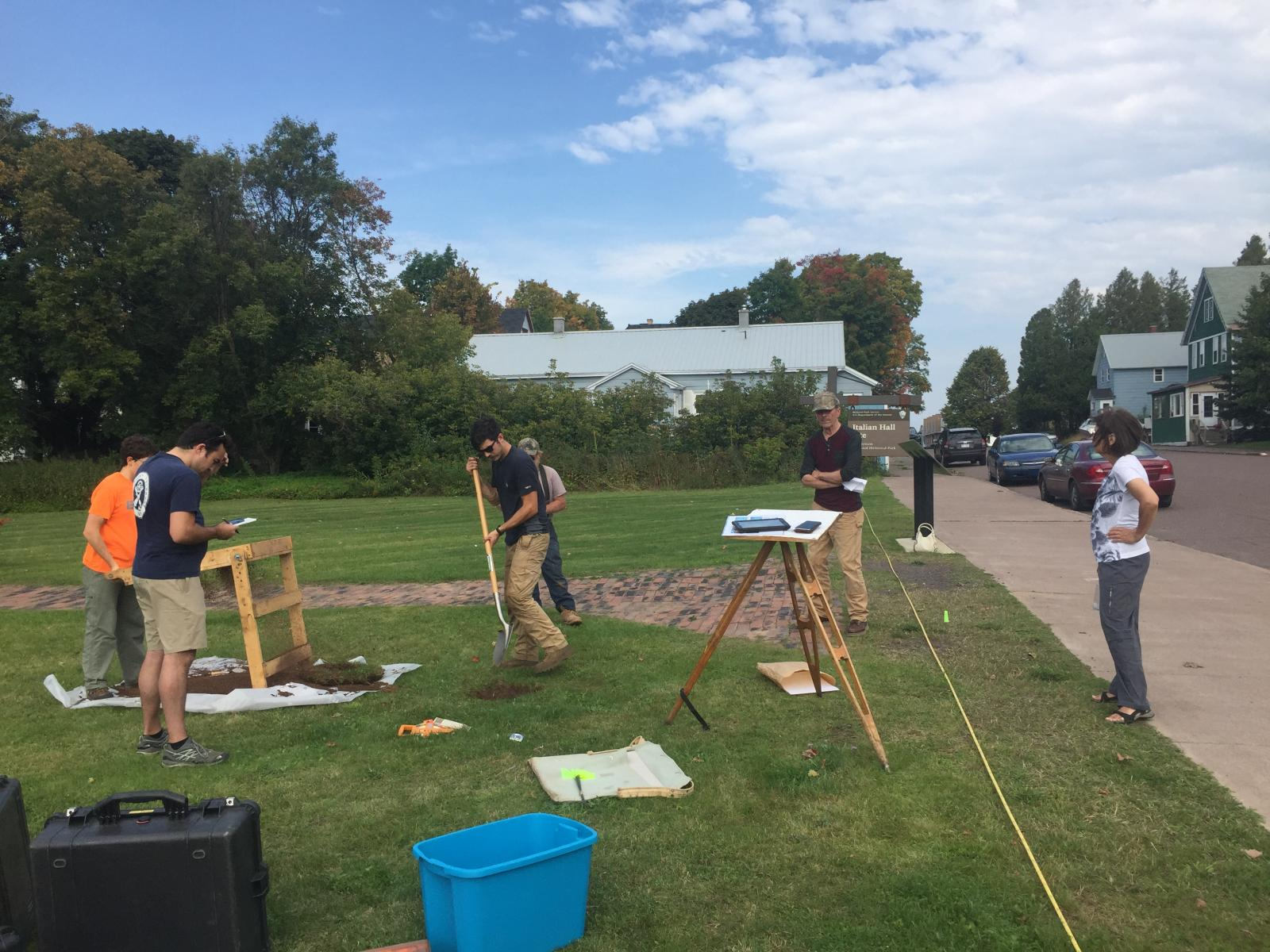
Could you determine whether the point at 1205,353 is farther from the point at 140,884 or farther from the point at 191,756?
the point at 140,884

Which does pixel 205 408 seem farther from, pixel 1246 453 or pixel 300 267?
pixel 1246 453

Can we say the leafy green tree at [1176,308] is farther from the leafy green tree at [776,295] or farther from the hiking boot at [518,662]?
the hiking boot at [518,662]

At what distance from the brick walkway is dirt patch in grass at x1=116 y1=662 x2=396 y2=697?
2.92m

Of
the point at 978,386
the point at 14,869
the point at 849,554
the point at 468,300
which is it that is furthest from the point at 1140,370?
the point at 14,869

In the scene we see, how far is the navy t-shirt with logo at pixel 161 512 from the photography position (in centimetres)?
523

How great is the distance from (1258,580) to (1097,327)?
80.2 metres

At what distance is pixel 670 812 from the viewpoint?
4.54m

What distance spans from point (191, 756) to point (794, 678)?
3841 mm

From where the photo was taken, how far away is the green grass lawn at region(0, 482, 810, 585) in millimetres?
13750

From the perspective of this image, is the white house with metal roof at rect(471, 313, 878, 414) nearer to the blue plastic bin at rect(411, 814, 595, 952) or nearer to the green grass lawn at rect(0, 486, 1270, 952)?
the green grass lawn at rect(0, 486, 1270, 952)

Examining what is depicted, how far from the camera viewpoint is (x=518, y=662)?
7.66m

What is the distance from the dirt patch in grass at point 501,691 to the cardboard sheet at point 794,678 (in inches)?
65.7

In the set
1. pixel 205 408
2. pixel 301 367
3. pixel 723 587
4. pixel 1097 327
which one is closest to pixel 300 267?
pixel 301 367

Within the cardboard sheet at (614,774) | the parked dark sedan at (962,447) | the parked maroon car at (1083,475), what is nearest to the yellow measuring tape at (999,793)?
the cardboard sheet at (614,774)
